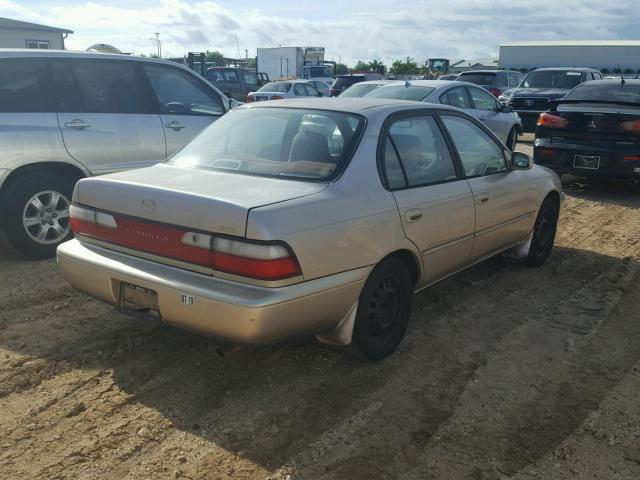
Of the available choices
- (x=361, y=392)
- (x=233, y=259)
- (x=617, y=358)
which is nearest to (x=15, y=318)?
(x=233, y=259)

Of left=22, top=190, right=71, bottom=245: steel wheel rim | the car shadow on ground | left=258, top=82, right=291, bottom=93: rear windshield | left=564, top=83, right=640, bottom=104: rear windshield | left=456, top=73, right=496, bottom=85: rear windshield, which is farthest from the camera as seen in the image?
left=258, top=82, right=291, bottom=93: rear windshield

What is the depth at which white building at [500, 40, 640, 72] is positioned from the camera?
45656mm

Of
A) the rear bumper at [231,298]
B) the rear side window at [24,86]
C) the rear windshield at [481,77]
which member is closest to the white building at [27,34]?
the rear windshield at [481,77]

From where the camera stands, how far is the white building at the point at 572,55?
45.7 metres

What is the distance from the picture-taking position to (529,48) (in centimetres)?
5094

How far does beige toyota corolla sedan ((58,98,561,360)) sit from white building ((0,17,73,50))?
2645cm

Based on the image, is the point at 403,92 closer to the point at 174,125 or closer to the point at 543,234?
the point at 174,125

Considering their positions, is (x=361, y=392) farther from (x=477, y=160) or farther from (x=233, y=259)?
(x=477, y=160)

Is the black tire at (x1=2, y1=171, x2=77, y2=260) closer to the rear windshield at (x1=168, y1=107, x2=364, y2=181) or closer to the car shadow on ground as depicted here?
the car shadow on ground

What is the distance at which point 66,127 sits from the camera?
577 cm

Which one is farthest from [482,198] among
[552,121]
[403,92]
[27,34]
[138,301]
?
[27,34]

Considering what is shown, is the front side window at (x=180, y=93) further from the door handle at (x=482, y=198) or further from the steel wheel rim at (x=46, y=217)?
the door handle at (x=482, y=198)

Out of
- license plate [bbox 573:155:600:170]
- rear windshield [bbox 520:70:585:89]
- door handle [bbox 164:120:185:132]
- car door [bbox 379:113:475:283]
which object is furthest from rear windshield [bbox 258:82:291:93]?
car door [bbox 379:113:475:283]

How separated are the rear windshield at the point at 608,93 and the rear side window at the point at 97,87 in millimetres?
6542
